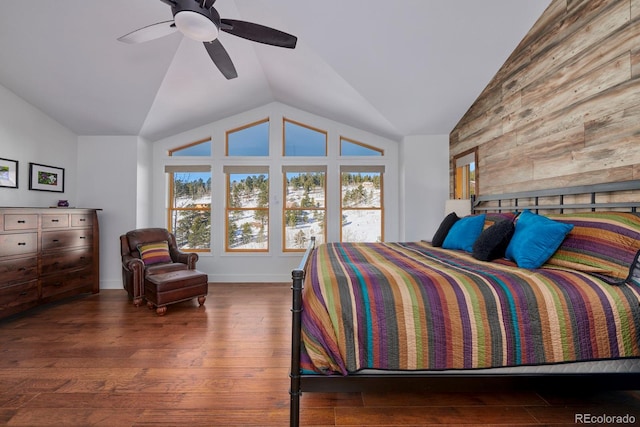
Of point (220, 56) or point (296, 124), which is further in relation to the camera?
point (296, 124)

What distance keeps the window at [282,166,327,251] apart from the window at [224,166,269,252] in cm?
38

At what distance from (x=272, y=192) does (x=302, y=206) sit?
22.0 inches

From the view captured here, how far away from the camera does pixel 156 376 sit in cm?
203

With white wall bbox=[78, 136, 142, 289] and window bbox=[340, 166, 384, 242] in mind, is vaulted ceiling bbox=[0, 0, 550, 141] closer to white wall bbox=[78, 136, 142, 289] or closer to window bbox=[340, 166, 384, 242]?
white wall bbox=[78, 136, 142, 289]

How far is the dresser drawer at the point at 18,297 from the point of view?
296cm

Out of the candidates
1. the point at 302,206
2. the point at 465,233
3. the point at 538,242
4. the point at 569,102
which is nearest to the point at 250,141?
the point at 302,206

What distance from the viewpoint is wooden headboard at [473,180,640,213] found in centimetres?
197

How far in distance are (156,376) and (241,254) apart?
2887 millimetres

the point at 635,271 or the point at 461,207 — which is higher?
the point at 461,207

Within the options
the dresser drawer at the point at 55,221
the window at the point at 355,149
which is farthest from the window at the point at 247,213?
the dresser drawer at the point at 55,221

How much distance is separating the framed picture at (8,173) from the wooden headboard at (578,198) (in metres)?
5.64

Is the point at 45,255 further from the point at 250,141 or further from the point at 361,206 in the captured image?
the point at 361,206

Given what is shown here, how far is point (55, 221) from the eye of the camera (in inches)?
140

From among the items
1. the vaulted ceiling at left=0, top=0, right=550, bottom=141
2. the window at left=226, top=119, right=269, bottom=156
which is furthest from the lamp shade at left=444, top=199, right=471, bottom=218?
the window at left=226, top=119, right=269, bottom=156
